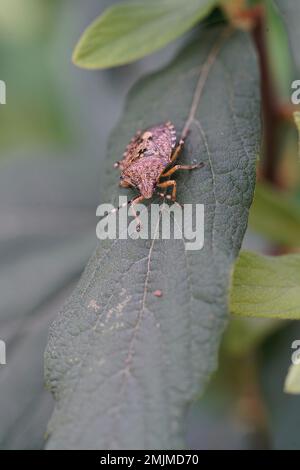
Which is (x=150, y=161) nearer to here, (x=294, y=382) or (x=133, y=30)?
(x=133, y=30)

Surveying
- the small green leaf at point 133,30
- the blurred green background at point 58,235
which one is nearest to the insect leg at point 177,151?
the small green leaf at point 133,30

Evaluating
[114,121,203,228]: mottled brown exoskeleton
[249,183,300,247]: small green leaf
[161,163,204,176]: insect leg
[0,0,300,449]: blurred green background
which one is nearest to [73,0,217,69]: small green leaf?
[114,121,203,228]: mottled brown exoskeleton

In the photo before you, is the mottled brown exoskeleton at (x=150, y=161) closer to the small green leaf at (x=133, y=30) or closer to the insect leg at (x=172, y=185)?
the insect leg at (x=172, y=185)

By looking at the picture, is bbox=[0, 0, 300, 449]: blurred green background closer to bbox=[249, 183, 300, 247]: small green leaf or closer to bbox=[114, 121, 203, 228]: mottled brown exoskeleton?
bbox=[249, 183, 300, 247]: small green leaf

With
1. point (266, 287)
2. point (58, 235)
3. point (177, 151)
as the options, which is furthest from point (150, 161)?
point (58, 235)

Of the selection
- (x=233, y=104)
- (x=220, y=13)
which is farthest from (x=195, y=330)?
(x=220, y=13)

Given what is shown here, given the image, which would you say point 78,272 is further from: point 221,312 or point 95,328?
point 221,312

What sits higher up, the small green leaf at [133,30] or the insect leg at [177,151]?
the small green leaf at [133,30]
